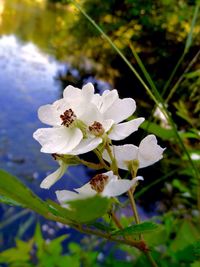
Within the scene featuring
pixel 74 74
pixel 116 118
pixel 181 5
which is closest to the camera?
pixel 116 118

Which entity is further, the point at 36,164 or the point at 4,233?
the point at 36,164

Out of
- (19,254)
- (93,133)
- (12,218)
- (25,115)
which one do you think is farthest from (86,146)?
(25,115)

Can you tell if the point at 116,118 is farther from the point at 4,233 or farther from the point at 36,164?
the point at 36,164

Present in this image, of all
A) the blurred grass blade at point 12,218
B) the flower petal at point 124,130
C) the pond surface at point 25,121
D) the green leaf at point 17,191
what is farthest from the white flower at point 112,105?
the blurred grass blade at point 12,218

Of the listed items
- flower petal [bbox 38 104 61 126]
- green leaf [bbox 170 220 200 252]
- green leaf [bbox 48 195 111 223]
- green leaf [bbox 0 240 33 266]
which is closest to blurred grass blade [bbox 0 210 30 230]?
green leaf [bbox 0 240 33 266]

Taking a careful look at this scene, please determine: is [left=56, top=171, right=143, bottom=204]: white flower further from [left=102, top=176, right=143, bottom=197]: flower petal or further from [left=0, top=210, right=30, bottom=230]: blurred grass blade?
[left=0, top=210, right=30, bottom=230]: blurred grass blade

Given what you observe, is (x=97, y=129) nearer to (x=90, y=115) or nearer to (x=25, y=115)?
(x=90, y=115)

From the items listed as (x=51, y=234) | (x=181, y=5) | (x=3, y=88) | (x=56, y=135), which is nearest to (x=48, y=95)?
(x=3, y=88)
